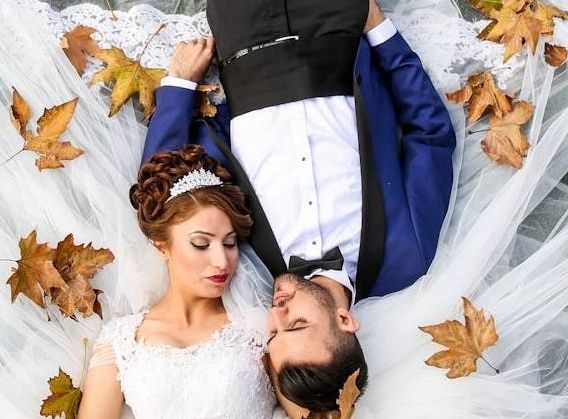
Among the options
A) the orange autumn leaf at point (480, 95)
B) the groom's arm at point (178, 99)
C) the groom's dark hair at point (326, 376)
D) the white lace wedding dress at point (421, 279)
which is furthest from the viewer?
the orange autumn leaf at point (480, 95)

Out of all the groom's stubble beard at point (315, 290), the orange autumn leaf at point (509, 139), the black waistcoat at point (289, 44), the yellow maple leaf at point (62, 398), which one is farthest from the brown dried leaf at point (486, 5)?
the yellow maple leaf at point (62, 398)

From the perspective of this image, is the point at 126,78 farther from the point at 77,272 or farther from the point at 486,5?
the point at 486,5

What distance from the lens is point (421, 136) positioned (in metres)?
3.26

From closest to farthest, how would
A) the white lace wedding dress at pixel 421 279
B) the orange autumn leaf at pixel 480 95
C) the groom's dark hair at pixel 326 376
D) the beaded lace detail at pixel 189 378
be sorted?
the groom's dark hair at pixel 326 376
the beaded lace detail at pixel 189 378
the white lace wedding dress at pixel 421 279
the orange autumn leaf at pixel 480 95

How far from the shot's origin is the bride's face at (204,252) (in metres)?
3.01

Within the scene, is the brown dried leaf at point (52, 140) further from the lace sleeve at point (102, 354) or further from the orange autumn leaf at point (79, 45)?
the lace sleeve at point (102, 354)

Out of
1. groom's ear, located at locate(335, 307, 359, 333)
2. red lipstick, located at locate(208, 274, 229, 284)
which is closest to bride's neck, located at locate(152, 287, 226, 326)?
red lipstick, located at locate(208, 274, 229, 284)

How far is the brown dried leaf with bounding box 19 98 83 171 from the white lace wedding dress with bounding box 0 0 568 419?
4 cm

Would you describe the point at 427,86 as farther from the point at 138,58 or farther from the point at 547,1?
the point at 138,58

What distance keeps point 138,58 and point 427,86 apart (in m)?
1.09

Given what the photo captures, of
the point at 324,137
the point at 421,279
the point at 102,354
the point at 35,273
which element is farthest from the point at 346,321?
the point at 35,273

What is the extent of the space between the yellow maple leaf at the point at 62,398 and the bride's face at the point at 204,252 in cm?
52

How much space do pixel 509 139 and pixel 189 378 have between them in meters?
1.47

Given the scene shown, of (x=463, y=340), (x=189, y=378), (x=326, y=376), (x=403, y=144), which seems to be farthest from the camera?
(x=403, y=144)
